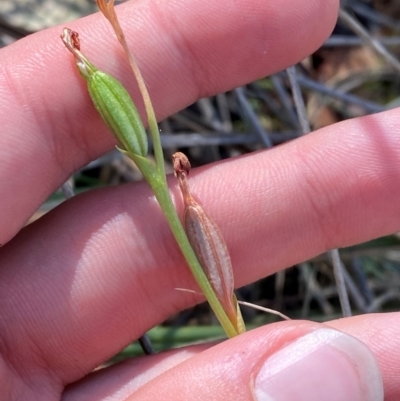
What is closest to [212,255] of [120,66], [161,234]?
[161,234]

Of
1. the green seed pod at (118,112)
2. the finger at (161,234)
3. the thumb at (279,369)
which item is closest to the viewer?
the thumb at (279,369)

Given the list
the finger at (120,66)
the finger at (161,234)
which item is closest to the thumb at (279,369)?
the finger at (161,234)

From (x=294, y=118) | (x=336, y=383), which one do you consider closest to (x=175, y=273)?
(x=336, y=383)

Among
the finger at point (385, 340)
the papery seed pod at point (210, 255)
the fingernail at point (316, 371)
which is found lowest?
the finger at point (385, 340)

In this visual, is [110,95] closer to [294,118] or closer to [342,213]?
[342,213]

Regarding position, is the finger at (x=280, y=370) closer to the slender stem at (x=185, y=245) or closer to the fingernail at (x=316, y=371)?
the fingernail at (x=316, y=371)

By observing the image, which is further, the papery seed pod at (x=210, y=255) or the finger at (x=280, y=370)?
the papery seed pod at (x=210, y=255)

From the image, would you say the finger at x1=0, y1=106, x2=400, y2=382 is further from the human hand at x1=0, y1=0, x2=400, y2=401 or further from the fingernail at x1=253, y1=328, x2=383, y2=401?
the fingernail at x1=253, y1=328, x2=383, y2=401
